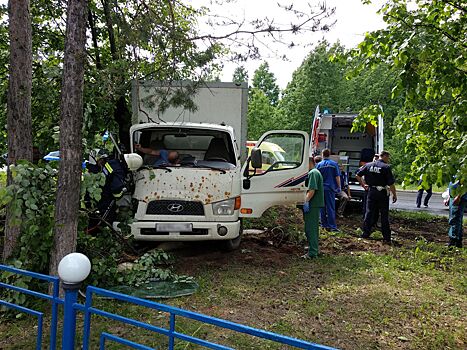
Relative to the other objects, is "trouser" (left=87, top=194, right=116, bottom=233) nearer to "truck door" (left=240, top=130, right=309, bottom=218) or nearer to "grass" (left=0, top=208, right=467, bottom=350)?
"grass" (left=0, top=208, right=467, bottom=350)

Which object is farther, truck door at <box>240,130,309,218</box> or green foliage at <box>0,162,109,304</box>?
truck door at <box>240,130,309,218</box>

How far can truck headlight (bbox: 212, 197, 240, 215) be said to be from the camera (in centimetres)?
612

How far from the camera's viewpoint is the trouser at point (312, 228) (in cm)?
680

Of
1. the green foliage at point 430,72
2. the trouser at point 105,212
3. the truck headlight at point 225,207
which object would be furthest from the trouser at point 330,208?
the trouser at point 105,212

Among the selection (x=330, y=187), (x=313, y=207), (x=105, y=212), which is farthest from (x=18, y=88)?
(x=330, y=187)

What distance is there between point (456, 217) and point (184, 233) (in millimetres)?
4956

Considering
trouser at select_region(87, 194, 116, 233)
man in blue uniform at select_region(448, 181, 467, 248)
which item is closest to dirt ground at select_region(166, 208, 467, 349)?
man in blue uniform at select_region(448, 181, 467, 248)

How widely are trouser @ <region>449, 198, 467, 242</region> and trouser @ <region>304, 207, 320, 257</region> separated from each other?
2.57 metres

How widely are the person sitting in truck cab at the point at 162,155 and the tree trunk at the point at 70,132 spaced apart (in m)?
2.42

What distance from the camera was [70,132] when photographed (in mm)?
4012

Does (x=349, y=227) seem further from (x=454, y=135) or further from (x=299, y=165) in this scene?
(x=454, y=135)

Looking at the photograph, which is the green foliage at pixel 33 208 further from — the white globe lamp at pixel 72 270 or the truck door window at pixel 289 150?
the truck door window at pixel 289 150

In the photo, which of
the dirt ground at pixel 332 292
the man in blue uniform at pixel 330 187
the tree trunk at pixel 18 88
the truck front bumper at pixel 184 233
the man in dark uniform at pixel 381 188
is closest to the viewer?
the dirt ground at pixel 332 292

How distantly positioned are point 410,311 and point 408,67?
2584mm
